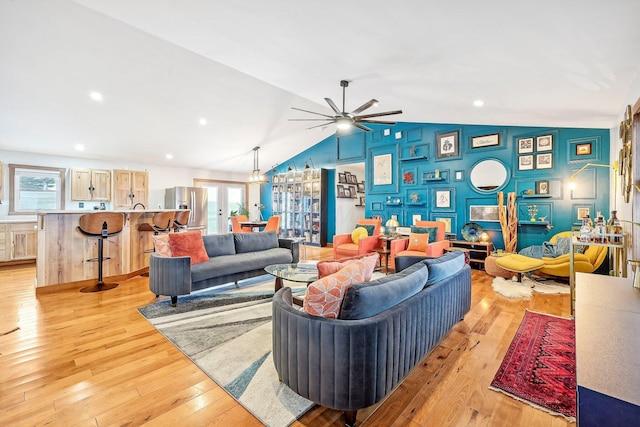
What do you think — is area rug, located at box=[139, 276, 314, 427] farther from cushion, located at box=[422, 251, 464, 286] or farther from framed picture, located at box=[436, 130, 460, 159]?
framed picture, located at box=[436, 130, 460, 159]

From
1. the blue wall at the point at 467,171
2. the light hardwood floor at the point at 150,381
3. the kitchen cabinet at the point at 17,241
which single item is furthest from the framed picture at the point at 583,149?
the kitchen cabinet at the point at 17,241

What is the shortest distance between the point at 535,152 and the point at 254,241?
5.22 meters

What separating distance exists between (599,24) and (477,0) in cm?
86

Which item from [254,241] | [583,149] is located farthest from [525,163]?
[254,241]

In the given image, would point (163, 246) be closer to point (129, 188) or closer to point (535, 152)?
point (129, 188)

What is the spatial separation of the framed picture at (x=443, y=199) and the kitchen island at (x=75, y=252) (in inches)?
224

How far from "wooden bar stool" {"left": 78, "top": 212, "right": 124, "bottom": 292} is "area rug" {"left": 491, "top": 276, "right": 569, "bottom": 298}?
551 centimetres

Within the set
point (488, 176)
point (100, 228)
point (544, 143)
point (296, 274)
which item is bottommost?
point (296, 274)

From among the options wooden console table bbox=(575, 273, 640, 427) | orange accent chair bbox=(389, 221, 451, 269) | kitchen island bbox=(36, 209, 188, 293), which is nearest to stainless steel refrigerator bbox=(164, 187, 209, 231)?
kitchen island bbox=(36, 209, 188, 293)

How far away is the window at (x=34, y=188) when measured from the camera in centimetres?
591

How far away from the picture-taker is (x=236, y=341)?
2.51 meters

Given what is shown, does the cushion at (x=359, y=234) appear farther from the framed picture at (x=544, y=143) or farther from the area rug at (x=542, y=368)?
the framed picture at (x=544, y=143)

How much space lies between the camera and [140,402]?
5.74ft

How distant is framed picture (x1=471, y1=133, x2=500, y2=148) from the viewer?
550 cm
